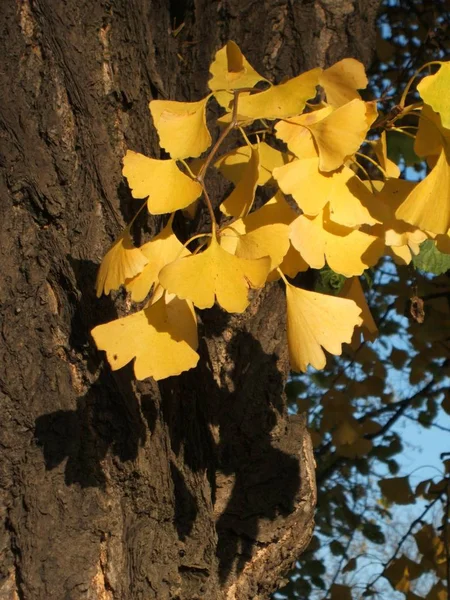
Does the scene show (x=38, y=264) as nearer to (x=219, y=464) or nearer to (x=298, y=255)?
(x=298, y=255)

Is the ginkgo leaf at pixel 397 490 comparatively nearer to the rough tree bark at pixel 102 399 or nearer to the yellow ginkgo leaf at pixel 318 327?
the rough tree bark at pixel 102 399

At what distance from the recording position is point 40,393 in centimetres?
86

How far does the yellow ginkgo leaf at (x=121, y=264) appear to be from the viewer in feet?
2.41

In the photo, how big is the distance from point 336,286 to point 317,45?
410 millimetres

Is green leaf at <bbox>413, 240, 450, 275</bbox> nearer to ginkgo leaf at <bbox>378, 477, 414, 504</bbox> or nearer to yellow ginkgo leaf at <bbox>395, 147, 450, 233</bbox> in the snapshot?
yellow ginkgo leaf at <bbox>395, 147, 450, 233</bbox>

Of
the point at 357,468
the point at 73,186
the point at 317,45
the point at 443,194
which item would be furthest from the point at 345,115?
the point at 357,468

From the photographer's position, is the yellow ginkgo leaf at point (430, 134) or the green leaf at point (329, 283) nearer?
the yellow ginkgo leaf at point (430, 134)

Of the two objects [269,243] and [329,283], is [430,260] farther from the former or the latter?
[269,243]

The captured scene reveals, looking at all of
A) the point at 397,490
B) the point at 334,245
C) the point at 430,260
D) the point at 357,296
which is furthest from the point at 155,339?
the point at 397,490

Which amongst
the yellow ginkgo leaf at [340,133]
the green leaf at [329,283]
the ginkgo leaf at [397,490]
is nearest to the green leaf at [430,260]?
the green leaf at [329,283]

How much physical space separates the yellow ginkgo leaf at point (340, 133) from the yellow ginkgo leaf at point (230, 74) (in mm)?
173

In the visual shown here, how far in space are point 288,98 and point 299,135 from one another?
0.14 feet

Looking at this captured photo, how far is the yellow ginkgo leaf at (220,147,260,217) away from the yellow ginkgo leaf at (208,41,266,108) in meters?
0.11

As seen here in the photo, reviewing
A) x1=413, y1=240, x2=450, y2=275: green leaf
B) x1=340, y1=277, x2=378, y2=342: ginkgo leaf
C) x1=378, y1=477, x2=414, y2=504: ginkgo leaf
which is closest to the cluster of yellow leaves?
x1=340, y1=277, x2=378, y2=342: ginkgo leaf
